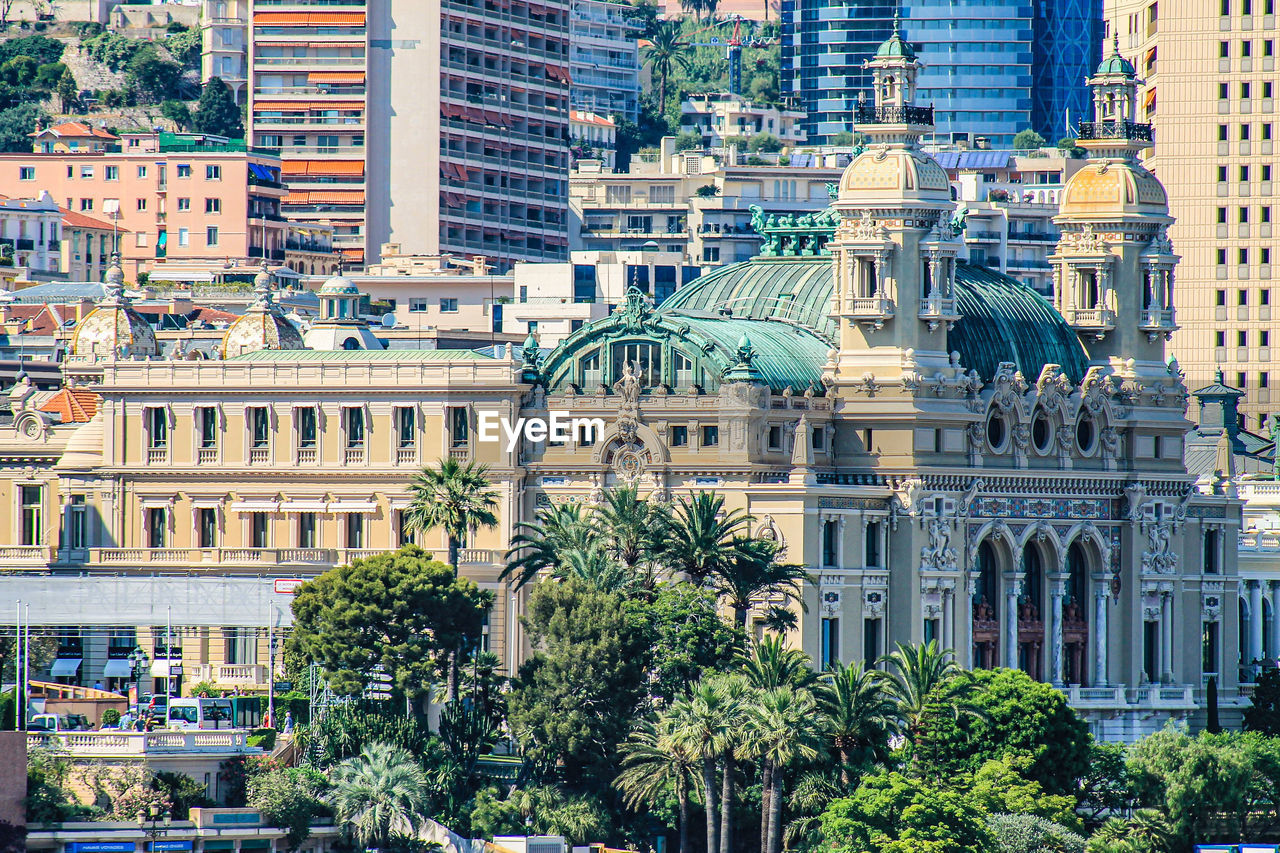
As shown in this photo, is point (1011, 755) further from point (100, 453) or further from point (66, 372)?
point (66, 372)

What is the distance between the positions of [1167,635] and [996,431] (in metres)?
17.6

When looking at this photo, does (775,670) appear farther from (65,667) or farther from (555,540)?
(65,667)

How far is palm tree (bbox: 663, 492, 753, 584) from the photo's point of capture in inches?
5827

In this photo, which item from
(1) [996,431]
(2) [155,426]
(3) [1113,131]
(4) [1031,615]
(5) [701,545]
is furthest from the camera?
(3) [1113,131]

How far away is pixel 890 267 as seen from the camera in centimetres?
16800

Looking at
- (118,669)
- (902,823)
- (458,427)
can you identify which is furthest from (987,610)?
(118,669)

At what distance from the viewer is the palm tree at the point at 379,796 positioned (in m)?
136

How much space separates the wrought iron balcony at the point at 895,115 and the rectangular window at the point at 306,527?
33123mm

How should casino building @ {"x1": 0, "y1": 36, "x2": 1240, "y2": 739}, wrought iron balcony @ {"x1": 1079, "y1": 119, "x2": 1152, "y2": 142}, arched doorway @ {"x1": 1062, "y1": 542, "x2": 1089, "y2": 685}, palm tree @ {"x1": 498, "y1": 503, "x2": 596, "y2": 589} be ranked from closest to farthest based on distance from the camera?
palm tree @ {"x1": 498, "y1": 503, "x2": 596, "y2": 589} → casino building @ {"x1": 0, "y1": 36, "x2": 1240, "y2": 739} → arched doorway @ {"x1": 1062, "y1": 542, "x2": 1089, "y2": 685} → wrought iron balcony @ {"x1": 1079, "y1": 119, "x2": 1152, "y2": 142}

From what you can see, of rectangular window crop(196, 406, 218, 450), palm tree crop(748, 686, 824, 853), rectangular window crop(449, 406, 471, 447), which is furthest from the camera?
rectangular window crop(196, 406, 218, 450)

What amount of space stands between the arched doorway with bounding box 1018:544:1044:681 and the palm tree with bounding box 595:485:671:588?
30.1 m

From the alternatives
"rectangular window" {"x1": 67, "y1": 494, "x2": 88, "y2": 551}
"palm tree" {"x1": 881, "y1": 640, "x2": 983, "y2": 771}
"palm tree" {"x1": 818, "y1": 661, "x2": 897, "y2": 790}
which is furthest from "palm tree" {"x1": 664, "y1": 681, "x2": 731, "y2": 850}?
"rectangular window" {"x1": 67, "y1": 494, "x2": 88, "y2": 551}

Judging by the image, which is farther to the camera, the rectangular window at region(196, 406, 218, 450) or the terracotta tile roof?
the terracotta tile roof

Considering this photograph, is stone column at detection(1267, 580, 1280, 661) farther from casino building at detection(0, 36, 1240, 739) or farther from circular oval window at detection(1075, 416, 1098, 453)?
circular oval window at detection(1075, 416, 1098, 453)
